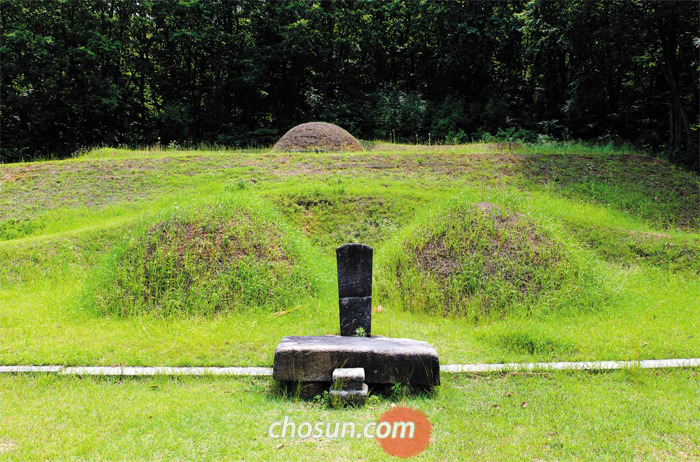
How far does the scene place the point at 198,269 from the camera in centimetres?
602

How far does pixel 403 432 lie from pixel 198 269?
12.4 feet

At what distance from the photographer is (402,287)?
640cm

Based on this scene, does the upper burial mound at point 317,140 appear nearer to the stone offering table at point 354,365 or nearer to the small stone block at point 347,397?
the stone offering table at point 354,365

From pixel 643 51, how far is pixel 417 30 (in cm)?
1498

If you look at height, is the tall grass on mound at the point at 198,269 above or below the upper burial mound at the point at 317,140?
below

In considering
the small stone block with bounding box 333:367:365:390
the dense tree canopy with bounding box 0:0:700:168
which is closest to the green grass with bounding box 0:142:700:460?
the small stone block with bounding box 333:367:365:390

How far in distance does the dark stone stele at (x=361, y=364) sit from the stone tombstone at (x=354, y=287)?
3.15 ft

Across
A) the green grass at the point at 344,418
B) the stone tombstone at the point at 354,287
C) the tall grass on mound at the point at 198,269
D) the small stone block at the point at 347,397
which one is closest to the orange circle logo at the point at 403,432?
the green grass at the point at 344,418

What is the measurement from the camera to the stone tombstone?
4.84m

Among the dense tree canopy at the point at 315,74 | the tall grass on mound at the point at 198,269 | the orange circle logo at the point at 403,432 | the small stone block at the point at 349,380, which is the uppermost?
the dense tree canopy at the point at 315,74

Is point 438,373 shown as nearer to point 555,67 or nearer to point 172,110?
point 172,110

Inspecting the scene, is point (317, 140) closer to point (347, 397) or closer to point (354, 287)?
point (354, 287)

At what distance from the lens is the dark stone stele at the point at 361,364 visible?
12.9 ft

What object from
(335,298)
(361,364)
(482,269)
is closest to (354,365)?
(361,364)
